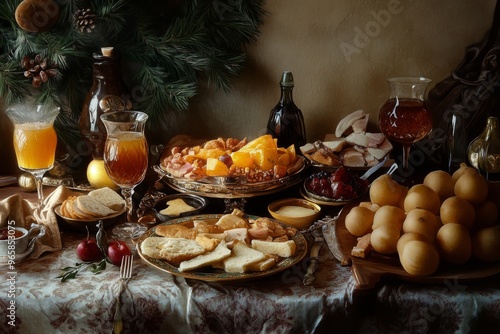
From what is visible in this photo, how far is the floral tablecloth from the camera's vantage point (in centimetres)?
127

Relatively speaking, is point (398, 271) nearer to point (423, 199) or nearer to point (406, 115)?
point (423, 199)

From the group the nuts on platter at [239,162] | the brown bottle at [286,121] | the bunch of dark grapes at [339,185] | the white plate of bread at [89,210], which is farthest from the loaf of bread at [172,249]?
the brown bottle at [286,121]

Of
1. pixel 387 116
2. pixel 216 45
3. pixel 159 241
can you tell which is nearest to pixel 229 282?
pixel 159 241

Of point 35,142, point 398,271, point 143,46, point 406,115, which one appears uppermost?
point 143,46

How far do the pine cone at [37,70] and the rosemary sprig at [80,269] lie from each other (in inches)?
25.7

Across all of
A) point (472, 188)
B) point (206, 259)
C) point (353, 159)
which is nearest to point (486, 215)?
point (472, 188)

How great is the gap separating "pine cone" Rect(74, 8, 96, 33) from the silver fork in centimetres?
73

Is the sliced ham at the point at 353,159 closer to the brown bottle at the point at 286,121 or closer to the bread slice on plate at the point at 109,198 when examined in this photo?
the brown bottle at the point at 286,121

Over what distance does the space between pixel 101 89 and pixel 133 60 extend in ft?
0.68

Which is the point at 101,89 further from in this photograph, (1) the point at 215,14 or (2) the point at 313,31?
(2) the point at 313,31

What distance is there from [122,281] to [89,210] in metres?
0.29

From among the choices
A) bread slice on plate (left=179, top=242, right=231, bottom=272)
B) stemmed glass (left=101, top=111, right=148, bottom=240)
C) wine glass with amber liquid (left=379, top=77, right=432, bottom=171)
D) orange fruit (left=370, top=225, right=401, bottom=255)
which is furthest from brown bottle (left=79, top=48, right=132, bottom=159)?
orange fruit (left=370, top=225, right=401, bottom=255)

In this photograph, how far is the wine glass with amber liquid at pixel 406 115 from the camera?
66.6 inches

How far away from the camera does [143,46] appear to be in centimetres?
193
